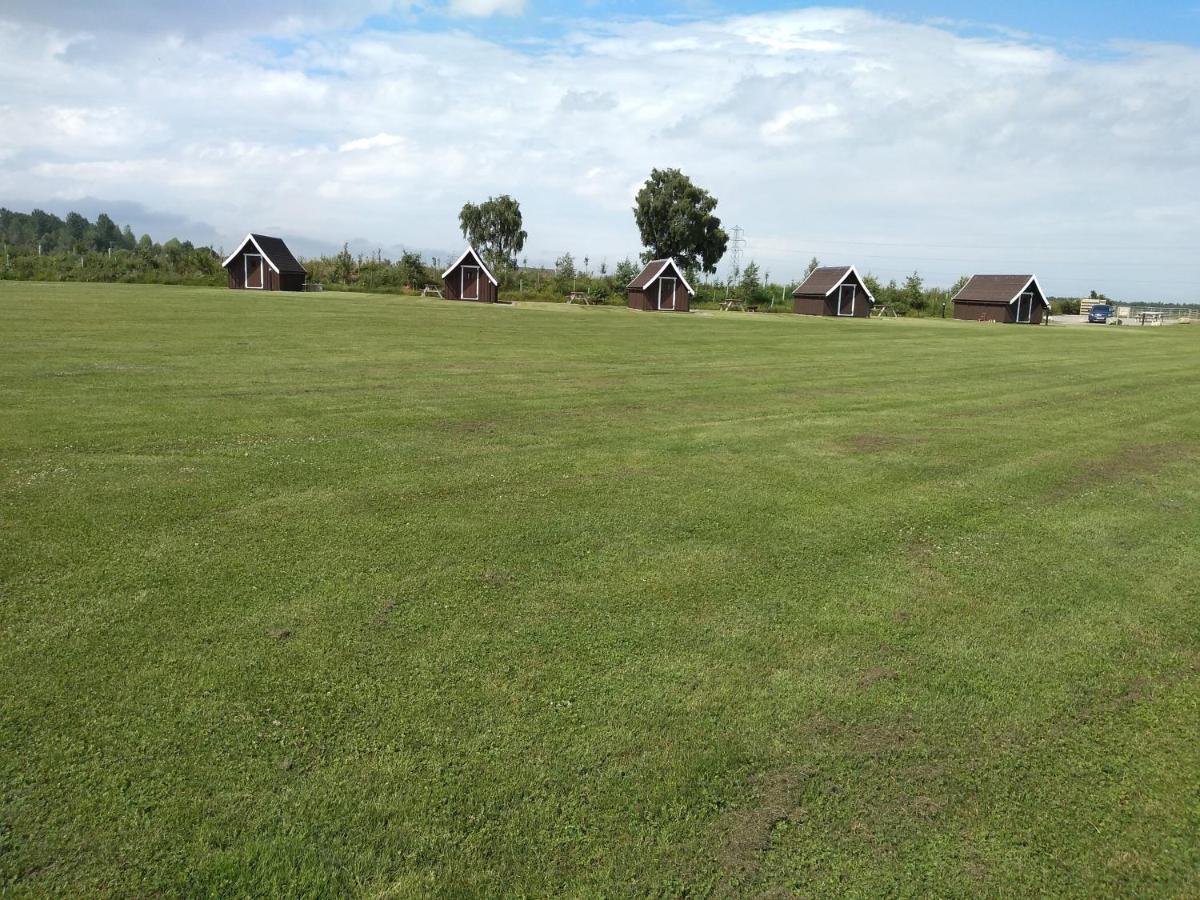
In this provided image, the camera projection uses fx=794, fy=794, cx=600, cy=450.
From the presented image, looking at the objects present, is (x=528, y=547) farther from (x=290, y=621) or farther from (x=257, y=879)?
(x=257, y=879)

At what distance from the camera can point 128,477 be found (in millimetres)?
7590

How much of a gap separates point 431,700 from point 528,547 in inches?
87.7

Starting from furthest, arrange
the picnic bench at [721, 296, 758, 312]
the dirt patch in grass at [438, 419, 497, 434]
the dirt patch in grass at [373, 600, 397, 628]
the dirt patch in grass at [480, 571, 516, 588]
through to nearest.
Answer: the picnic bench at [721, 296, 758, 312], the dirt patch in grass at [438, 419, 497, 434], the dirt patch in grass at [480, 571, 516, 588], the dirt patch in grass at [373, 600, 397, 628]

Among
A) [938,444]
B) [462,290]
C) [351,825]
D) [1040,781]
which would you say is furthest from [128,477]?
[462,290]

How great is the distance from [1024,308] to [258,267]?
2314 inches

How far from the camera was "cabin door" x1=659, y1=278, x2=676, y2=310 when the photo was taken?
194ft

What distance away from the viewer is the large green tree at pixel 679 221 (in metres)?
82.5

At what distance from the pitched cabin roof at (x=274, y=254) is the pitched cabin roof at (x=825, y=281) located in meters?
39.1

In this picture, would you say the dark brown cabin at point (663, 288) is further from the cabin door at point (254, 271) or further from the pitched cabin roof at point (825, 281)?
the cabin door at point (254, 271)

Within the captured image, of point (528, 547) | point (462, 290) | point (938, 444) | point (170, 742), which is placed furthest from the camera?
point (462, 290)

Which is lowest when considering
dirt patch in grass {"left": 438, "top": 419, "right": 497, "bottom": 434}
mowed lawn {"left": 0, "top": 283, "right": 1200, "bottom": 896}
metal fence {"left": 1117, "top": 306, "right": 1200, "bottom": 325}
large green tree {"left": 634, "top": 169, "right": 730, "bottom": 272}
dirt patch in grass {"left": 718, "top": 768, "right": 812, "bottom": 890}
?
dirt patch in grass {"left": 718, "top": 768, "right": 812, "bottom": 890}

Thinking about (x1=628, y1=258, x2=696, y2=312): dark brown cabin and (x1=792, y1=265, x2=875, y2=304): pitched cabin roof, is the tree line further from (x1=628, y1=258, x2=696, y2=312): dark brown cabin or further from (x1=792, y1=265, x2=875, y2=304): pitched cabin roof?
(x1=792, y1=265, x2=875, y2=304): pitched cabin roof

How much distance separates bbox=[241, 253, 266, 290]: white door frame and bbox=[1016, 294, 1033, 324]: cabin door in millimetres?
57480

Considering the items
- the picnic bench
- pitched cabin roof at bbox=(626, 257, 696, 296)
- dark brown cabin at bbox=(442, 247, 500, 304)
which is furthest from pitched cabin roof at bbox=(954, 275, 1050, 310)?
dark brown cabin at bbox=(442, 247, 500, 304)
